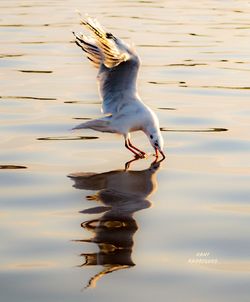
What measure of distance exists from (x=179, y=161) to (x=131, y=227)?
8.68ft

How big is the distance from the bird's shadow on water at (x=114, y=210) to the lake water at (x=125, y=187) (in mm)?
10

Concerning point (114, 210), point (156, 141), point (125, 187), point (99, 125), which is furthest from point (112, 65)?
point (114, 210)

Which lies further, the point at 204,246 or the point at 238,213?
the point at 238,213

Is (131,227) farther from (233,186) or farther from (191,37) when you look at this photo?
(191,37)

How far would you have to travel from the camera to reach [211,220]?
7.58 meters

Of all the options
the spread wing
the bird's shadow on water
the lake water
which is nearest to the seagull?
the spread wing

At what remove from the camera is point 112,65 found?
10.2 m

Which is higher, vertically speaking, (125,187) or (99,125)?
(99,125)

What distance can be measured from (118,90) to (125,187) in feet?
6.79

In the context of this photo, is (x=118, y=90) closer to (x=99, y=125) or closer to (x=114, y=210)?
(x=99, y=125)

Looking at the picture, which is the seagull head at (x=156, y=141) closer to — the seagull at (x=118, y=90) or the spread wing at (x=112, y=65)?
the seagull at (x=118, y=90)

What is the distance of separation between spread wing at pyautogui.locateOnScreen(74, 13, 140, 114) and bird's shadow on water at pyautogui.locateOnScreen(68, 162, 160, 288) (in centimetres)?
110

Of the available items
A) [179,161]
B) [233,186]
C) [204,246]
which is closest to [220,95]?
[179,161]

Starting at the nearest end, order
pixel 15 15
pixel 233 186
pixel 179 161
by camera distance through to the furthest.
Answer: pixel 233 186 → pixel 179 161 → pixel 15 15
